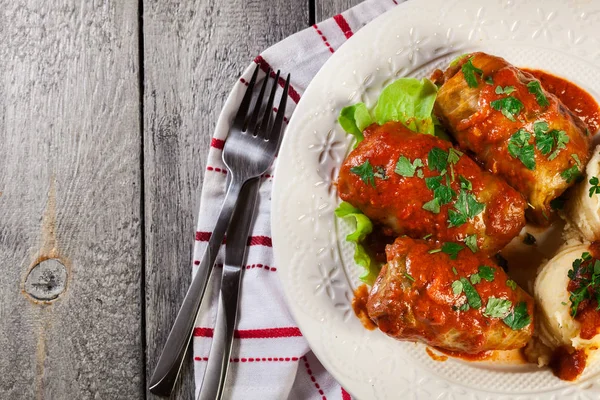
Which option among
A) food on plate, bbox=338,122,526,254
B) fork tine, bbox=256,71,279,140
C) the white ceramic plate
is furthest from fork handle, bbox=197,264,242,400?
food on plate, bbox=338,122,526,254

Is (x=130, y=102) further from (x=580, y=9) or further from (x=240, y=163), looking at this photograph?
(x=580, y=9)

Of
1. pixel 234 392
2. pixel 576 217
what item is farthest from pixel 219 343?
pixel 576 217

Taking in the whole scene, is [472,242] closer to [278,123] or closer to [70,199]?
[278,123]

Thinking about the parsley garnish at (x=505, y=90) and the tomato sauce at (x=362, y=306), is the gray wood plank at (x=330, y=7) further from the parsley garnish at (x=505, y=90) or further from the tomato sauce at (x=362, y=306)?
the tomato sauce at (x=362, y=306)

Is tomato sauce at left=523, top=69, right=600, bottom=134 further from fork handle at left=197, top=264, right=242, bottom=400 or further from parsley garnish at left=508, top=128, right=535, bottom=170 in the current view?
fork handle at left=197, top=264, right=242, bottom=400

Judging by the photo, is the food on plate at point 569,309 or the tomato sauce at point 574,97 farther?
the tomato sauce at point 574,97

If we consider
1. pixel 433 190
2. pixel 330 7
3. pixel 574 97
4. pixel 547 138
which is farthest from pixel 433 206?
pixel 330 7

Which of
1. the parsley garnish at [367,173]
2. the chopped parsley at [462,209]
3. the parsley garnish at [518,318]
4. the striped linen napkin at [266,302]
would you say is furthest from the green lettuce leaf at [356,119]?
the parsley garnish at [518,318]
